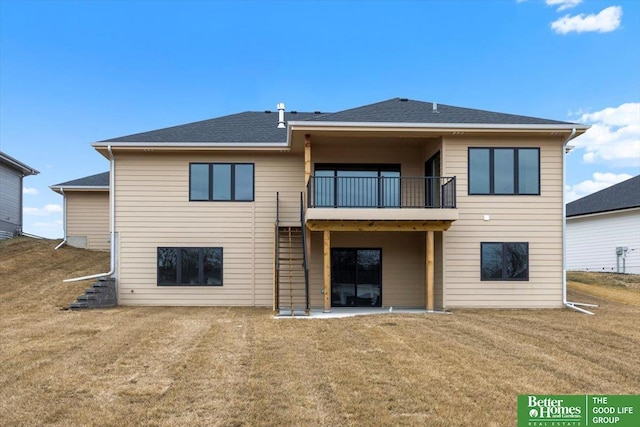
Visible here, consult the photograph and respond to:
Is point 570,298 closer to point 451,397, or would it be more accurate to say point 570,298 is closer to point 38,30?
point 451,397

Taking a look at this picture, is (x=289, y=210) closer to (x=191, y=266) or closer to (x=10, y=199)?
(x=191, y=266)

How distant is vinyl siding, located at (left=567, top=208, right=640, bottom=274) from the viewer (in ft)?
69.3

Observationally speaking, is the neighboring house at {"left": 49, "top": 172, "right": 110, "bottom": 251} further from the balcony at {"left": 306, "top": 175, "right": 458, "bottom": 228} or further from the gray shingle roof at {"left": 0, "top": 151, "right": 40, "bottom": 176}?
the balcony at {"left": 306, "top": 175, "right": 458, "bottom": 228}

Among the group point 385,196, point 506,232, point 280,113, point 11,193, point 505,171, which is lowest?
point 506,232

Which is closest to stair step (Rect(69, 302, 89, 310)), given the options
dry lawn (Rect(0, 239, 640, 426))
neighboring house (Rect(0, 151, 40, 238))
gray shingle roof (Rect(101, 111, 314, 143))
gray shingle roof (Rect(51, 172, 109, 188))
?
dry lawn (Rect(0, 239, 640, 426))

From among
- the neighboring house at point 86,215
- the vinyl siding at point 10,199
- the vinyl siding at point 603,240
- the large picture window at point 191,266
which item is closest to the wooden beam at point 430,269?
the large picture window at point 191,266

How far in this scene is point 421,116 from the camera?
45.8 feet

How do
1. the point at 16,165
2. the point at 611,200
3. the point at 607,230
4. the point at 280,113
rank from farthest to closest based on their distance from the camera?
1. the point at 16,165
2. the point at 611,200
3. the point at 607,230
4. the point at 280,113

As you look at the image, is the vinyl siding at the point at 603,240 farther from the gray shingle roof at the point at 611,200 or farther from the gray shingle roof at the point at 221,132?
the gray shingle roof at the point at 221,132

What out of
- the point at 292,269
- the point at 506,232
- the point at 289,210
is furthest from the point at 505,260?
the point at 289,210

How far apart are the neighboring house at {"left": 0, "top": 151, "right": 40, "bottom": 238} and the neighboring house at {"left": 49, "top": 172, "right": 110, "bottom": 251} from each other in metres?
3.22

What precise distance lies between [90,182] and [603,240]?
2305 centimetres

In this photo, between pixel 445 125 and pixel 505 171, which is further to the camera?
pixel 505 171

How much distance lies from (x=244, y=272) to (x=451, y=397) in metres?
10.3
